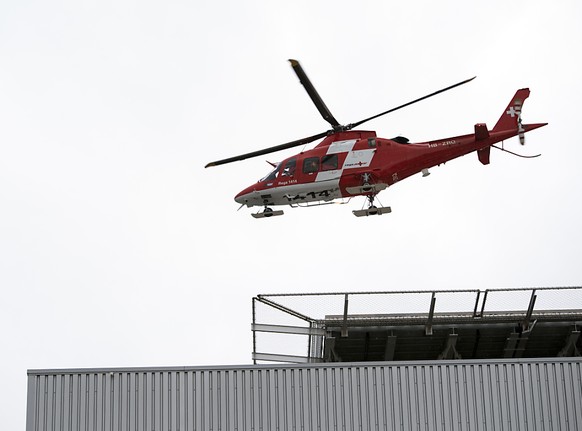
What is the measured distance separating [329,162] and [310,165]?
0.81m

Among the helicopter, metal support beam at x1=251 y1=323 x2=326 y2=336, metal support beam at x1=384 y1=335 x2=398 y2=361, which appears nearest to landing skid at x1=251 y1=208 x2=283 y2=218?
the helicopter

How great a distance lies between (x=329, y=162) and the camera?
4300cm

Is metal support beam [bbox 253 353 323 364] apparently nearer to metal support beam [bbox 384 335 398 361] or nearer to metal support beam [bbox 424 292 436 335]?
metal support beam [bbox 384 335 398 361]

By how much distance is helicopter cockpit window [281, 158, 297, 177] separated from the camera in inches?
1722

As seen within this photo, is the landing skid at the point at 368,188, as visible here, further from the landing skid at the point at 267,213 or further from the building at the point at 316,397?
the building at the point at 316,397

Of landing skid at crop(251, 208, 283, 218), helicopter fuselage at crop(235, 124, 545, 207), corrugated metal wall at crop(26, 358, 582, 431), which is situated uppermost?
helicopter fuselage at crop(235, 124, 545, 207)

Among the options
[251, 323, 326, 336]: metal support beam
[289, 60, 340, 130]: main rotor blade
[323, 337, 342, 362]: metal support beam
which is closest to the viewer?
[251, 323, 326, 336]: metal support beam

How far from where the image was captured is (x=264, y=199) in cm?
4422

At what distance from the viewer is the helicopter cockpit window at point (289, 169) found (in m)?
43.8

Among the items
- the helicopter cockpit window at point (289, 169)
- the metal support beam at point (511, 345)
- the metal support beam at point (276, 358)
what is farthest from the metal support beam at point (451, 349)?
the helicopter cockpit window at point (289, 169)

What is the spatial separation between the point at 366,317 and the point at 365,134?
12.6 m

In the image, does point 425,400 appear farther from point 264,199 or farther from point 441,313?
point 264,199

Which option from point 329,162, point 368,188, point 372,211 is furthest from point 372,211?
point 329,162

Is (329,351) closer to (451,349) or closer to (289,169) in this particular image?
(451,349)
